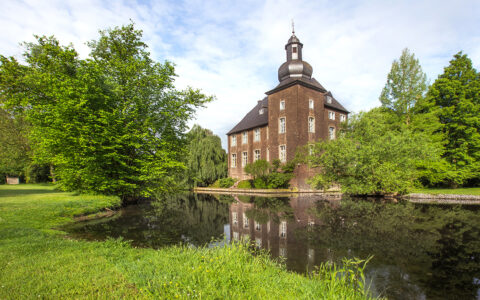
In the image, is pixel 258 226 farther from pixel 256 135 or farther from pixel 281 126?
pixel 256 135

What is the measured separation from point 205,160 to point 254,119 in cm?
981

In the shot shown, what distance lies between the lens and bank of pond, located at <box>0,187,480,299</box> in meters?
3.41

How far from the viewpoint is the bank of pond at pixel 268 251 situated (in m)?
3.41

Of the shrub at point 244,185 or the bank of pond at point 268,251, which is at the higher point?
the bank of pond at point 268,251

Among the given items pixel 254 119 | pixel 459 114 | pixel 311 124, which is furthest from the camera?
pixel 254 119

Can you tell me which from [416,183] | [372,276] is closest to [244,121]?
[416,183]

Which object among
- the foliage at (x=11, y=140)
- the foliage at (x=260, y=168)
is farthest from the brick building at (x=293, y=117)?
the foliage at (x=11, y=140)

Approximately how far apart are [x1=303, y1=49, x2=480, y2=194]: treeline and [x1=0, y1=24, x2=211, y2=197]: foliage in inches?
485

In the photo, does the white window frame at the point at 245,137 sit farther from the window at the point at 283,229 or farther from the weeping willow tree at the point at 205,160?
the window at the point at 283,229

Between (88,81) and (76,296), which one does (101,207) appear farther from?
(76,296)

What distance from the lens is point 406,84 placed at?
25.6 meters

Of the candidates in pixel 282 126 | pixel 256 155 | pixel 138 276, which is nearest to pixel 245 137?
pixel 256 155

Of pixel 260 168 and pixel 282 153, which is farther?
pixel 282 153

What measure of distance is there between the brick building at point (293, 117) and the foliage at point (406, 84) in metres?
7.46
